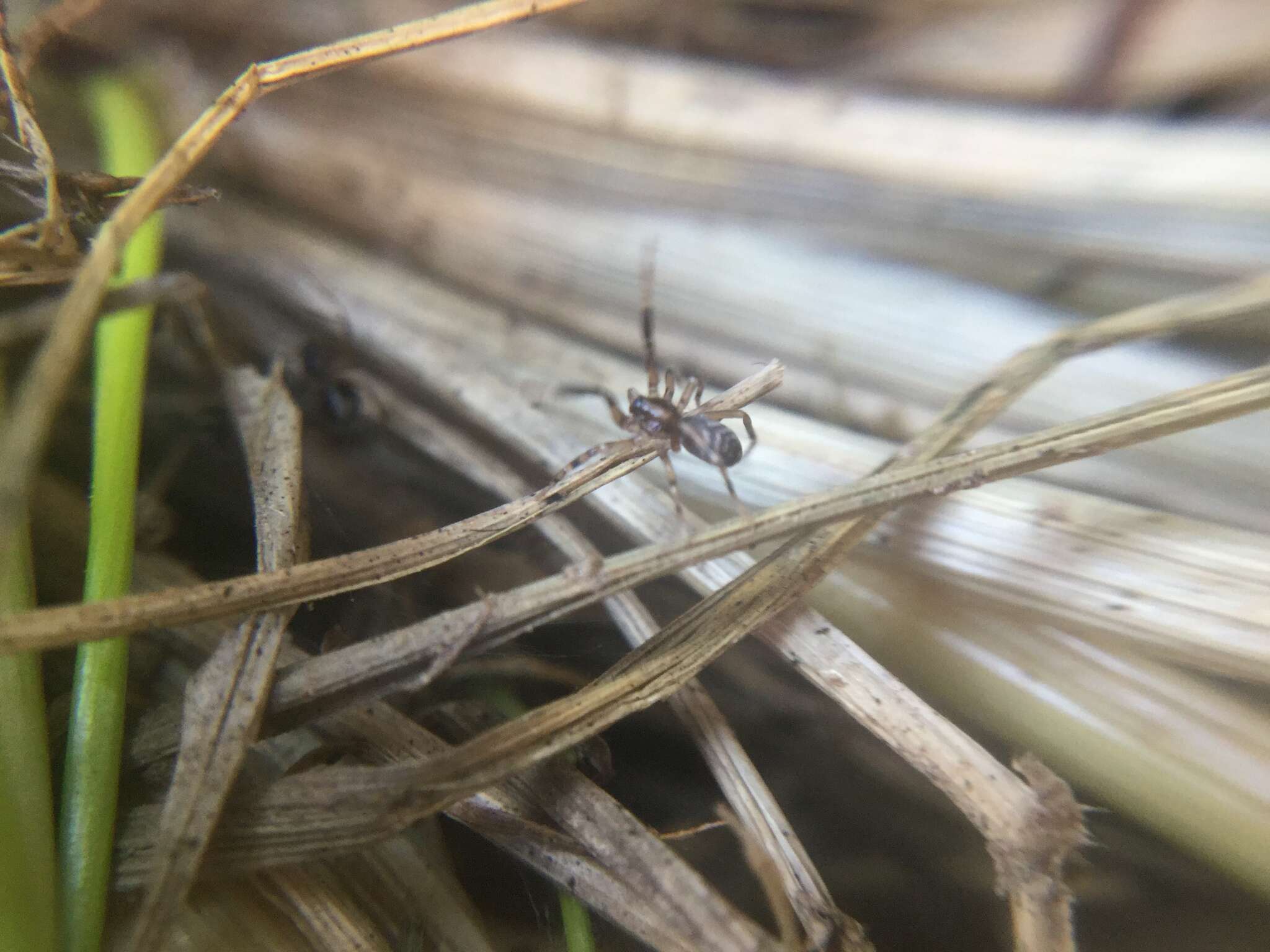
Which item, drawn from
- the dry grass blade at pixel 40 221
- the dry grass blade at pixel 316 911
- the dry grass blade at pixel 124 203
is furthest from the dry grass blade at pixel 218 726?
the dry grass blade at pixel 40 221

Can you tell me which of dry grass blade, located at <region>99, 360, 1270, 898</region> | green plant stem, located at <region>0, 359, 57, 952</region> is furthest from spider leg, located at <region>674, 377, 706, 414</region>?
green plant stem, located at <region>0, 359, 57, 952</region>

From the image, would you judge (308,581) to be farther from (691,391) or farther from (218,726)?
(691,391)

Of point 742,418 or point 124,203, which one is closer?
point 124,203

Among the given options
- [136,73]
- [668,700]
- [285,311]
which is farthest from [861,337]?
[136,73]

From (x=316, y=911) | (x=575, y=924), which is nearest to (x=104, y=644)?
(x=316, y=911)

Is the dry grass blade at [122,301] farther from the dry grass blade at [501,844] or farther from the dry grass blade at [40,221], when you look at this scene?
the dry grass blade at [501,844]

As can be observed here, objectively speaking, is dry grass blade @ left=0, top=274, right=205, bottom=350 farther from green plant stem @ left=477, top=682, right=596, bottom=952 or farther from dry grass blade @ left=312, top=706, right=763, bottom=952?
green plant stem @ left=477, top=682, right=596, bottom=952
